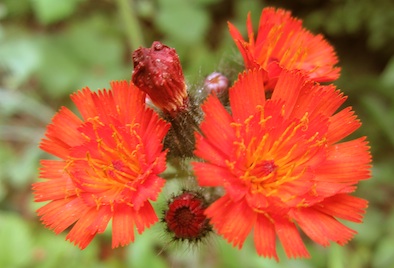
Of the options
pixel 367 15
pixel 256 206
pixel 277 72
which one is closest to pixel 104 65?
pixel 367 15

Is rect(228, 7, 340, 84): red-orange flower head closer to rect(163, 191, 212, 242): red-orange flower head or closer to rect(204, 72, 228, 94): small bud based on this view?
rect(204, 72, 228, 94): small bud

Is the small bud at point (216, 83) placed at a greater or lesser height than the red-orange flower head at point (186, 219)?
greater

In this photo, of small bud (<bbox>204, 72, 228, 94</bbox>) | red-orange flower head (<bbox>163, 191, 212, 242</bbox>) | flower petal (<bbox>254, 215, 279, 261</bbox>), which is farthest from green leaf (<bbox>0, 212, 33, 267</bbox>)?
flower petal (<bbox>254, 215, 279, 261</bbox>)

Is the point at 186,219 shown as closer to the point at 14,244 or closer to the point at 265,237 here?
the point at 265,237

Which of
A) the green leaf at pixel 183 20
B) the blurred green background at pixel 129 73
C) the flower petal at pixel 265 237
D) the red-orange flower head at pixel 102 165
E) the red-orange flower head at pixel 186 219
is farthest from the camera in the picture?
the green leaf at pixel 183 20

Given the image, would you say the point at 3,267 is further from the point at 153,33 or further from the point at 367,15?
the point at 367,15

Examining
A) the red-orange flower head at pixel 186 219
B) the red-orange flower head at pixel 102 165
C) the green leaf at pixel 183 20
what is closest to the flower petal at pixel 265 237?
the red-orange flower head at pixel 186 219

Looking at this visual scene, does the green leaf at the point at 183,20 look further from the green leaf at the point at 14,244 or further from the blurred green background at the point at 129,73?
the green leaf at the point at 14,244
